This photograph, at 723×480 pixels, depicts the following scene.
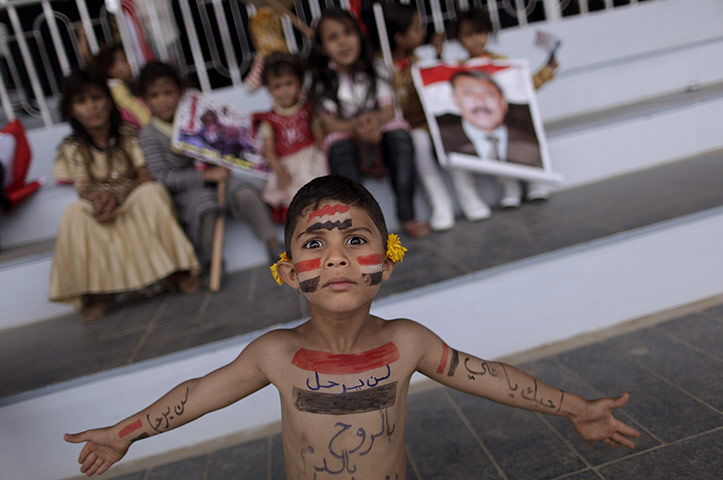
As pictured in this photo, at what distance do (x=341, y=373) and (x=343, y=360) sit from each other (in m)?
0.03

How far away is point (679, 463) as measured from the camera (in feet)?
5.40

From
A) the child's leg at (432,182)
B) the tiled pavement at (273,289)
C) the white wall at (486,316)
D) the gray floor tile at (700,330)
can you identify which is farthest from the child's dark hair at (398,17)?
the gray floor tile at (700,330)

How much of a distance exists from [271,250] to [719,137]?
10.6ft

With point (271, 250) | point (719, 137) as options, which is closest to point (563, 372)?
point (271, 250)

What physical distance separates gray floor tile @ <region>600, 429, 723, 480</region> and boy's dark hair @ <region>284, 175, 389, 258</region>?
41.4 inches

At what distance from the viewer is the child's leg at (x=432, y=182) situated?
3.51 meters

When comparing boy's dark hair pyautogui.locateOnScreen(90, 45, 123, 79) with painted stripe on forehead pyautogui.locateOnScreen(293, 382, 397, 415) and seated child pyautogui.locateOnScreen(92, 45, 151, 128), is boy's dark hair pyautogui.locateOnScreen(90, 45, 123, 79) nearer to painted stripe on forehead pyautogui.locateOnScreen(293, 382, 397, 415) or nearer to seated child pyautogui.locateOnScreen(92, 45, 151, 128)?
seated child pyautogui.locateOnScreen(92, 45, 151, 128)

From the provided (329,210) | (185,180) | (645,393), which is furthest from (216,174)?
(645,393)

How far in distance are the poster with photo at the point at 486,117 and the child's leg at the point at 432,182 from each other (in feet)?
0.53

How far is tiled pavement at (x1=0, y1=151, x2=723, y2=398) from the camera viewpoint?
241 cm

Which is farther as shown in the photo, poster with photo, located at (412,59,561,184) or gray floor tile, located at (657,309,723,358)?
poster with photo, located at (412,59,561,184)

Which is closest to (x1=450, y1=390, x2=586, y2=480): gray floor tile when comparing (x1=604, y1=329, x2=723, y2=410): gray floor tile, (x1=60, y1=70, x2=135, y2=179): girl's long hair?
(x1=604, y1=329, x2=723, y2=410): gray floor tile

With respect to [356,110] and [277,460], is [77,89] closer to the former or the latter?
[356,110]

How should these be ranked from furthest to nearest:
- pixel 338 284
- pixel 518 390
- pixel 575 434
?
pixel 575 434
pixel 518 390
pixel 338 284
